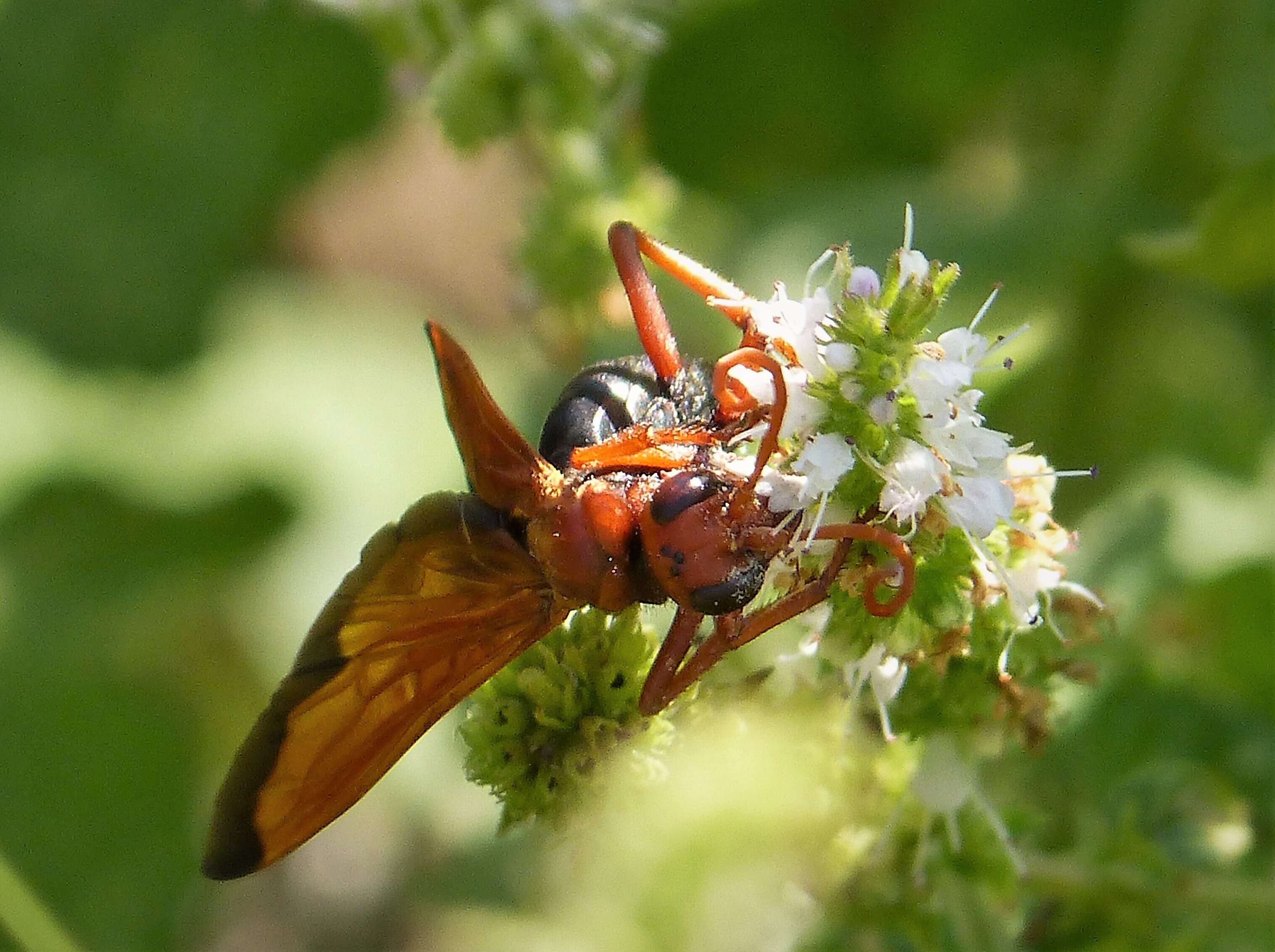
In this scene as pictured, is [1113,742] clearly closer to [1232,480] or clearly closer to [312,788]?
[1232,480]

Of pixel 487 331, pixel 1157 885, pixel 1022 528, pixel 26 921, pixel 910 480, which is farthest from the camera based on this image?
pixel 487 331

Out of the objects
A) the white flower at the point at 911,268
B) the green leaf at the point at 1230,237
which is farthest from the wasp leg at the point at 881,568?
the green leaf at the point at 1230,237

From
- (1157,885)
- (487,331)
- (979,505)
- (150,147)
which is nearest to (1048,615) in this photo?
(979,505)

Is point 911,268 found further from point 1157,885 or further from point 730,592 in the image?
point 1157,885

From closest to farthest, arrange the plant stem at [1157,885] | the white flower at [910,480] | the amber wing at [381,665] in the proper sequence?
the white flower at [910,480] → the amber wing at [381,665] → the plant stem at [1157,885]

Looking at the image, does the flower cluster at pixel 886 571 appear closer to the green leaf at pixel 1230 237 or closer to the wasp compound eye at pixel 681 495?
the wasp compound eye at pixel 681 495

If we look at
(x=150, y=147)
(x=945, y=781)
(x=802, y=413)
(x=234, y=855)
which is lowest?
(x=945, y=781)
